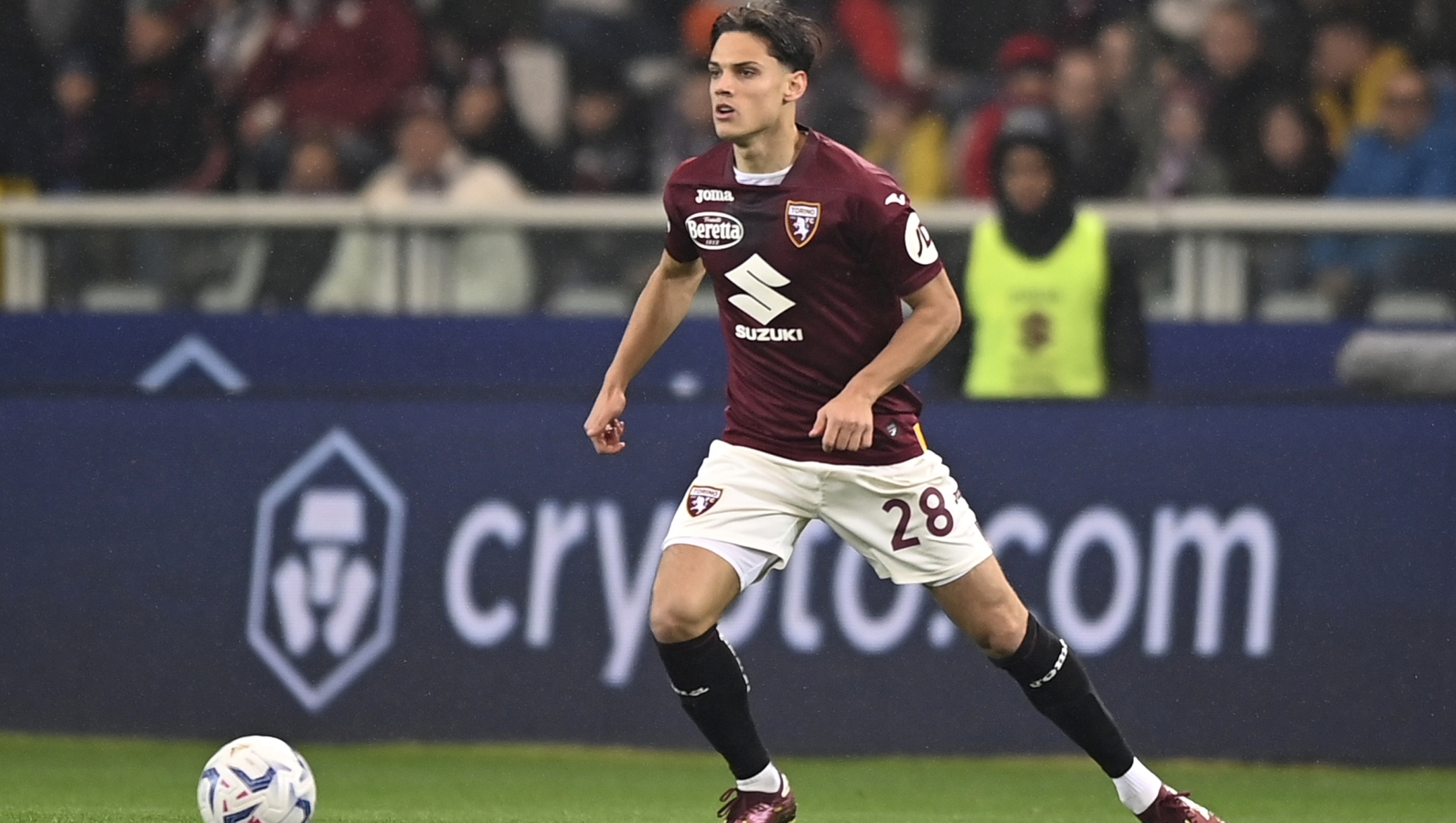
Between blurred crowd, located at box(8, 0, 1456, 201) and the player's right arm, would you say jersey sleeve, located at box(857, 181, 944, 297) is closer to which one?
the player's right arm

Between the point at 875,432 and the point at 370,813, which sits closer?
the point at 875,432

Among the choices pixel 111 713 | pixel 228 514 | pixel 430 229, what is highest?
pixel 430 229

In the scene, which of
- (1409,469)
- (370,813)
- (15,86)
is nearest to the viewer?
(370,813)

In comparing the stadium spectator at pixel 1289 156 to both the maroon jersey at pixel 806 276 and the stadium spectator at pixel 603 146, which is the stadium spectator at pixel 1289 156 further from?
the maroon jersey at pixel 806 276

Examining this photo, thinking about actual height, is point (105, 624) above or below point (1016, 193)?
below

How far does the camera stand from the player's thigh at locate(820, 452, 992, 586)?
575 cm

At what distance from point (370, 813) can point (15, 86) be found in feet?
23.9

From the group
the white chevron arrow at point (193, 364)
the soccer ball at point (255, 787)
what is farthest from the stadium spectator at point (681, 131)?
the soccer ball at point (255, 787)

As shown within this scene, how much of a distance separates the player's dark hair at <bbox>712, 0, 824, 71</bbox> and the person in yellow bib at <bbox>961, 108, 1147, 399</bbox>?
3.29 meters

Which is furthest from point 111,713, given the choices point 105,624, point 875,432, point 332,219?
point 875,432

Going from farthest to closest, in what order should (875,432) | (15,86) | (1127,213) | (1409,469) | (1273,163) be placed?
(15,86) < (1273,163) < (1127,213) < (1409,469) < (875,432)

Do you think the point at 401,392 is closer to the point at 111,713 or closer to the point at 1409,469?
the point at 111,713

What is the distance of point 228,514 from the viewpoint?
8203mm

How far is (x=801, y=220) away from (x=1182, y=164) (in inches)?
239
